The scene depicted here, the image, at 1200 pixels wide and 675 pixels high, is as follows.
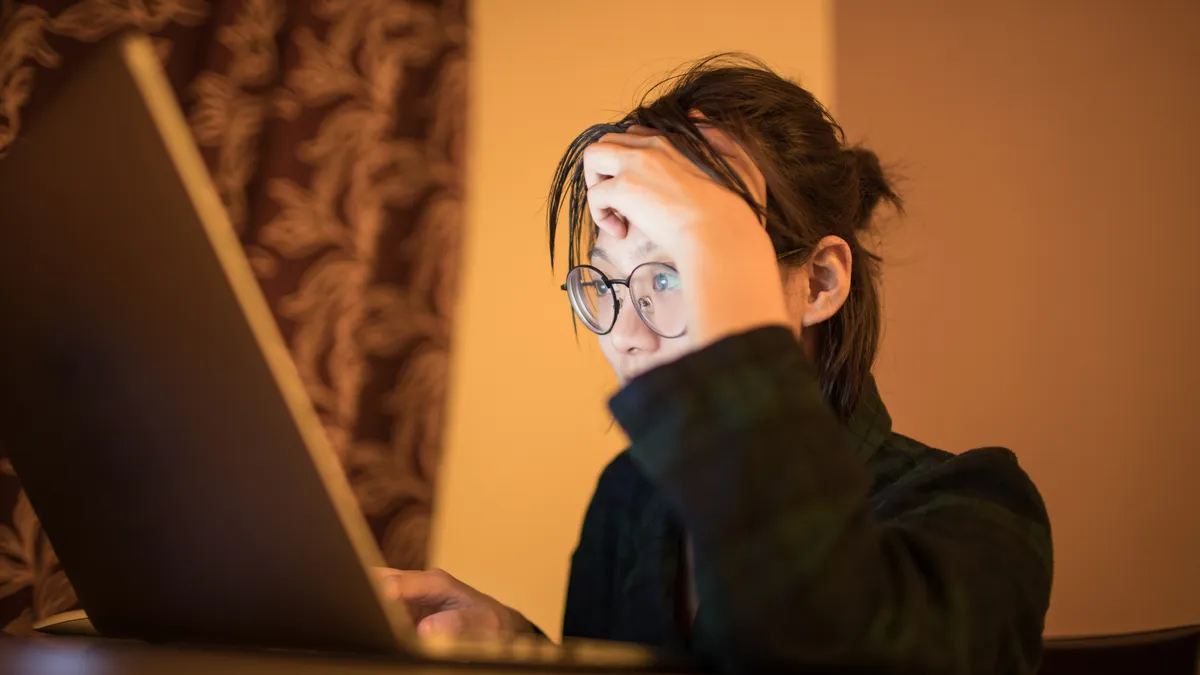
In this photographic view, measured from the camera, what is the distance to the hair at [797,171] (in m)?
0.81

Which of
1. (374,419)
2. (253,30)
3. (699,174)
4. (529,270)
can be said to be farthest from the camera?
(529,270)

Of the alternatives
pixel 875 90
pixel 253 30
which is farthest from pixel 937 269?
pixel 253 30

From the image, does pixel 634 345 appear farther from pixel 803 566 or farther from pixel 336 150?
pixel 336 150

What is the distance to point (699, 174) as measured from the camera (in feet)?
2.30

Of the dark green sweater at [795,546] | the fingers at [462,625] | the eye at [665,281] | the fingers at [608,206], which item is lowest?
the fingers at [462,625]

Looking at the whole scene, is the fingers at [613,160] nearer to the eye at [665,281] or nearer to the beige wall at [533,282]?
the eye at [665,281]

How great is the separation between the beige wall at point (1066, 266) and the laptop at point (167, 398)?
1190mm

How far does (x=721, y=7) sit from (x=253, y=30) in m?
0.93

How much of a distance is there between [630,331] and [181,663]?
542 mm

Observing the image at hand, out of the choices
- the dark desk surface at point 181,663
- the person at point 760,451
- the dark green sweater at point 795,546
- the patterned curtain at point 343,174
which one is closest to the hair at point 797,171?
the person at point 760,451

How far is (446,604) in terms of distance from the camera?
766 mm

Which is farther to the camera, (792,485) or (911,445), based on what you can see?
(911,445)

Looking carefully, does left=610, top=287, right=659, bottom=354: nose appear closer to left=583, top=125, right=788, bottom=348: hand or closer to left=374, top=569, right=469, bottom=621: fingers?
left=583, top=125, right=788, bottom=348: hand

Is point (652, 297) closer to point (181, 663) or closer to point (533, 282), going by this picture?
point (181, 663)
